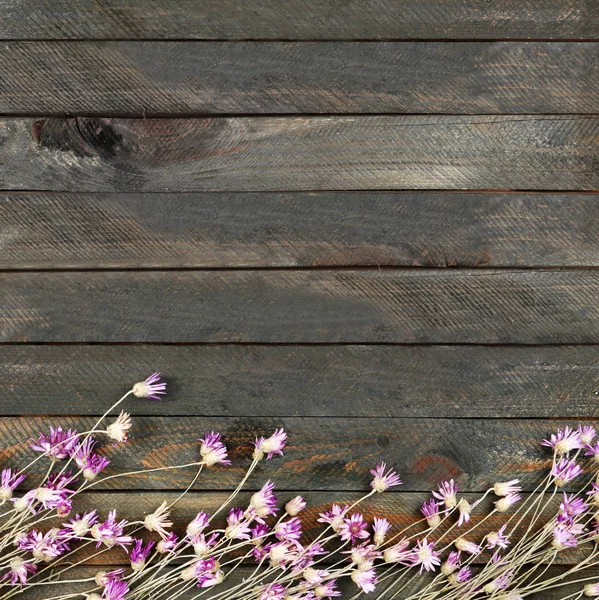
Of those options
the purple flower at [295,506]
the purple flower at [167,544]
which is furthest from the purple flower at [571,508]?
the purple flower at [167,544]

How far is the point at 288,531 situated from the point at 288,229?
1.70 feet

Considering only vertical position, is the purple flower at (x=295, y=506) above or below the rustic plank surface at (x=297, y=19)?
below

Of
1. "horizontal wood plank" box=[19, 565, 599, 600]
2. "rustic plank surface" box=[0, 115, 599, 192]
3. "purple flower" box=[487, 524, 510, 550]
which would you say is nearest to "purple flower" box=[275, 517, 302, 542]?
"horizontal wood plank" box=[19, 565, 599, 600]

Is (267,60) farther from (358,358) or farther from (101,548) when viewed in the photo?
(101,548)

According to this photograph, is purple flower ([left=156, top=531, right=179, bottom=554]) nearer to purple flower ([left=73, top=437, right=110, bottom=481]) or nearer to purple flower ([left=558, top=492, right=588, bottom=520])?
purple flower ([left=73, top=437, right=110, bottom=481])

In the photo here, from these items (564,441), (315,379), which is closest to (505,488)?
(564,441)

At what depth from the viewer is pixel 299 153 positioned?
961 mm

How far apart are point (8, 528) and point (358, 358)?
67 cm

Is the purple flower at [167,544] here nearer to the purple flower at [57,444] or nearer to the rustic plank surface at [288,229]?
the purple flower at [57,444]

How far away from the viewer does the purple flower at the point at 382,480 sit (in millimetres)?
940

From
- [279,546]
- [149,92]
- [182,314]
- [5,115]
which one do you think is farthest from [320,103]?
[279,546]

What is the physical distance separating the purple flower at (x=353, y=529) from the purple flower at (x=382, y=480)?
0.19ft

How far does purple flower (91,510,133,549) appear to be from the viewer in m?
0.91

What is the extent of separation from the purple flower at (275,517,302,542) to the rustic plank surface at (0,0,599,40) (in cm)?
84
